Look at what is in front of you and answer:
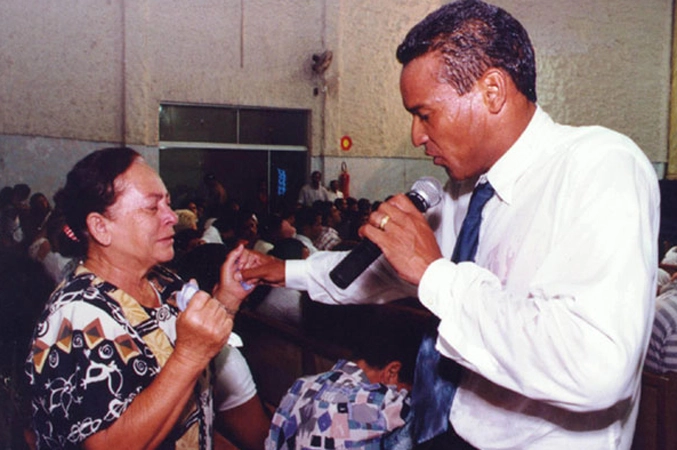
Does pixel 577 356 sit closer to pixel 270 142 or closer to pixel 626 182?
pixel 626 182

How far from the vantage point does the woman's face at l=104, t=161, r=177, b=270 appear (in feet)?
6.66

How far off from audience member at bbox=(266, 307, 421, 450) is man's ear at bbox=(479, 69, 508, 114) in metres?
1.12

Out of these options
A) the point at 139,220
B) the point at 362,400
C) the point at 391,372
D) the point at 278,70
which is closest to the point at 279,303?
the point at 391,372

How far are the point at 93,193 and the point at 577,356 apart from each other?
4.96 ft

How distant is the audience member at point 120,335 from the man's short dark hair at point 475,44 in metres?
0.89

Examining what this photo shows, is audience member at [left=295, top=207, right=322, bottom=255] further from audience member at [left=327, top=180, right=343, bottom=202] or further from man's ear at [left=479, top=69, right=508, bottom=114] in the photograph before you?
man's ear at [left=479, top=69, right=508, bottom=114]

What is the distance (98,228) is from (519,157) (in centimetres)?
131

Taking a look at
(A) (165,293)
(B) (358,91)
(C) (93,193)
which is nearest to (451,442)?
(A) (165,293)

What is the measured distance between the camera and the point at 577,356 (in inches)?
46.8

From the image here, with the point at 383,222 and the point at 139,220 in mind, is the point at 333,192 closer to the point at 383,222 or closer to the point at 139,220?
the point at 139,220

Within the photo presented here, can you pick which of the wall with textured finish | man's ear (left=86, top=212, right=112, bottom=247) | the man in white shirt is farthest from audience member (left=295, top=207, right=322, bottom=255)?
the man in white shirt

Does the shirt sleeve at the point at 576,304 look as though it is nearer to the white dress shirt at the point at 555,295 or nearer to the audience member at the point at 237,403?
the white dress shirt at the point at 555,295

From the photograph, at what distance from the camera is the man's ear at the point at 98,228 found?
6.61ft

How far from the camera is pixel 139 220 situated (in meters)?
2.06
